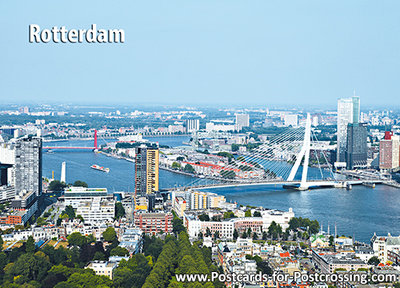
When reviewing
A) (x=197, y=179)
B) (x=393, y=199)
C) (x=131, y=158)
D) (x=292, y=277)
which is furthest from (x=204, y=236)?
(x=131, y=158)

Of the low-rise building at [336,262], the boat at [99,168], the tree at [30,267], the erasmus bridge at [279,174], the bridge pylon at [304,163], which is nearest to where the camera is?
the tree at [30,267]

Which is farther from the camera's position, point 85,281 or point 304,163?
point 304,163

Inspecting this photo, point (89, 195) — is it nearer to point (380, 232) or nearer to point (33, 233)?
point (33, 233)

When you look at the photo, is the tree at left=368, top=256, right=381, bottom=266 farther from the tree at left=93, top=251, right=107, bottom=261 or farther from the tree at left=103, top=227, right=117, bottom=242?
the tree at left=103, top=227, right=117, bottom=242

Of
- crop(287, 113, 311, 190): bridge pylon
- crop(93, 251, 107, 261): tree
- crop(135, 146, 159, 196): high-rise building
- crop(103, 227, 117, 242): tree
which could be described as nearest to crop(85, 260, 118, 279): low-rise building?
crop(93, 251, 107, 261): tree

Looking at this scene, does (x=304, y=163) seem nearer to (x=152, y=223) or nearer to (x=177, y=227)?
(x=177, y=227)

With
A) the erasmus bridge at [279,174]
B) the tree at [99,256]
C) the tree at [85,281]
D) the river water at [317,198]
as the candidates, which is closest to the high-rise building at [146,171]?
the river water at [317,198]

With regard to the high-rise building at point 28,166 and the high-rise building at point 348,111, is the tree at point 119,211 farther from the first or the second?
the high-rise building at point 348,111

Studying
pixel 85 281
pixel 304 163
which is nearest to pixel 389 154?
pixel 304 163
